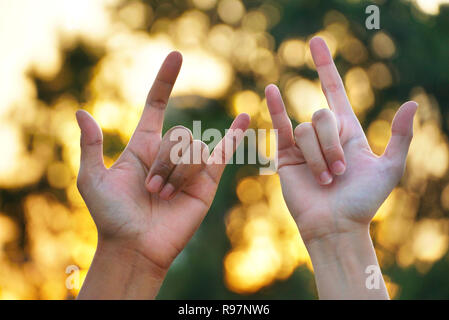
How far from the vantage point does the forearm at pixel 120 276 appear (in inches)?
83.6

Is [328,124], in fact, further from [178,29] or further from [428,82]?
[178,29]

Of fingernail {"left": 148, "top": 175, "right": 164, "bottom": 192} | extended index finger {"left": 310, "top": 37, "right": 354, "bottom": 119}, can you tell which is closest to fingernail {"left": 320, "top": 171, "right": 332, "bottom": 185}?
extended index finger {"left": 310, "top": 37, "right": 354, "bottom": 119}

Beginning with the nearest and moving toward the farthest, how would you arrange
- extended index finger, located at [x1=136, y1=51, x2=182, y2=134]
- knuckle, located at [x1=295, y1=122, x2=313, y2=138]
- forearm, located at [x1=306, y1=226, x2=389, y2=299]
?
forearm, located at [x1=306, y1=226, x2=389, y2=299], knuckle, located at [x1=295, y1=122, x2=313, y2=138], extended index finger, located at [x1=136, y1=51, x2=182, y2=134]

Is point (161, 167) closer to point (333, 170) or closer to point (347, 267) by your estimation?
point (333, 170)

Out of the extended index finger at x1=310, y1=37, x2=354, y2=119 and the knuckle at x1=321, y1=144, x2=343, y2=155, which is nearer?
the knuckle at x1=321, y1=144, x2=343, y2=155

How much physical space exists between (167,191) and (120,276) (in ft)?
1.58

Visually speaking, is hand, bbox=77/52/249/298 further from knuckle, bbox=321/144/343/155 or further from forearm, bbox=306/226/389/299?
forearm, bbox=306/226/389/299

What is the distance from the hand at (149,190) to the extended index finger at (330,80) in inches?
20.2

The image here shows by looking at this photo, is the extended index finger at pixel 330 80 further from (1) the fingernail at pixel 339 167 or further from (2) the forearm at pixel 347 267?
(2) the forearm at pixel 347 267

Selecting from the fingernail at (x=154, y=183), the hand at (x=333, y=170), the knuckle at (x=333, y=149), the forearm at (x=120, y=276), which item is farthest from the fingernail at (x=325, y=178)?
the forearm at (x=120, y=276)

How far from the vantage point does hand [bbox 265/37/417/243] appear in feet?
7.08

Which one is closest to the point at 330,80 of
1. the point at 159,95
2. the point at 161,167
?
the point at 159,95

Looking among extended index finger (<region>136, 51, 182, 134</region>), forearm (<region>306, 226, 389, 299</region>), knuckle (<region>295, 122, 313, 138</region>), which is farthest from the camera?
extended index finger (<region>136, 51, 182, 134</region>)

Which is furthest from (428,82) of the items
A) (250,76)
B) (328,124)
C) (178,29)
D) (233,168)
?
(328,124)
